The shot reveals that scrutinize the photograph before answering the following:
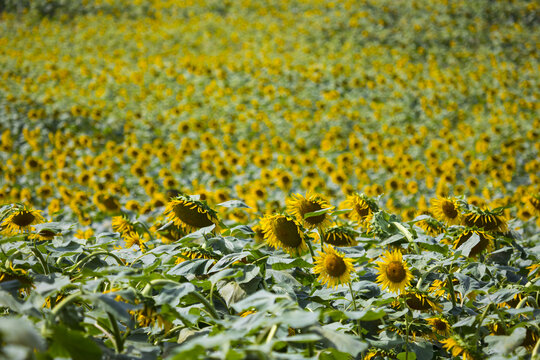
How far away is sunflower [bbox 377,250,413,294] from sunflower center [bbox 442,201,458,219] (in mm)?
767

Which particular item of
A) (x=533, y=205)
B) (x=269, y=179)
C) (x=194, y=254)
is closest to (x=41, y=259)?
(x=194, y=254)

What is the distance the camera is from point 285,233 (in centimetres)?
192

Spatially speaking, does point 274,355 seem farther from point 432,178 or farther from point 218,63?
point 218,63

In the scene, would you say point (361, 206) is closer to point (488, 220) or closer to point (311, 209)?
point (311, 209)

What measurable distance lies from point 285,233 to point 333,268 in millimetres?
276

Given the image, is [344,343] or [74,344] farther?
[344,343]

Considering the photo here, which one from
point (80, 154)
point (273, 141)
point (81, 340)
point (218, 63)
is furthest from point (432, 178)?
point (218, 63)

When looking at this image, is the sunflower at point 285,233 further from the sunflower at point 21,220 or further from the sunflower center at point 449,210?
the sunflower at point 21,220

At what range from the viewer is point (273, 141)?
24.3 ft

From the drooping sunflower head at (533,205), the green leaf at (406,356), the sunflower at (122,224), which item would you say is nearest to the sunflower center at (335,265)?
the green leaf at (406,356)

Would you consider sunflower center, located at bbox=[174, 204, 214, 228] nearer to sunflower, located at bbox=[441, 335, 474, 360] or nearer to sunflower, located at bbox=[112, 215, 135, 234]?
sunflower, located at bbox=[112, 215, 135, 234]

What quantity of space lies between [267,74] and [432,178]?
237 inches

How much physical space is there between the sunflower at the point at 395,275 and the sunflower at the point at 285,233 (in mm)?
362

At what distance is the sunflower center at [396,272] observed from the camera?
1.73 meters
